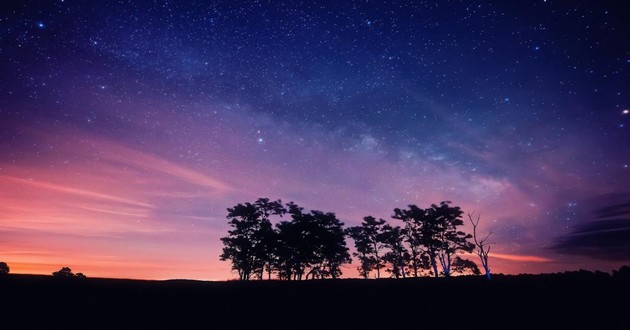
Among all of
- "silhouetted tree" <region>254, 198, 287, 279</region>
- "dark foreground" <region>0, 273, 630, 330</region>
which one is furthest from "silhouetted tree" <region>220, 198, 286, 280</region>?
"dark foreground" <region>0, 273, 630, 330</region>

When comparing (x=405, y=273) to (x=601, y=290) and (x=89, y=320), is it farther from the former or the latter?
(x=89, y=320)

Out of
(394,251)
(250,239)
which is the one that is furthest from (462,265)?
(250,239)

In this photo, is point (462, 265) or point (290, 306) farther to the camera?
point (462, 265)

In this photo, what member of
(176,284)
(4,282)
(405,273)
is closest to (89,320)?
(4,282)

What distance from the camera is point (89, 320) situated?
1059 cm

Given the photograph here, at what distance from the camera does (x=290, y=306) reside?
1541 cm

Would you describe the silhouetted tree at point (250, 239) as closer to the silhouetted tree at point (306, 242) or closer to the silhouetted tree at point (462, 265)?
the silhouetted tree at point (306, 242)

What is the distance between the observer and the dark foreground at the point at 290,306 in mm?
11203

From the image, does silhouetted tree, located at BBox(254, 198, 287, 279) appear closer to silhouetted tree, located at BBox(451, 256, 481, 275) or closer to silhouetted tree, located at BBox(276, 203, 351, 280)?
silhouetted tree, located at BBox(276, 203, 351, 280)

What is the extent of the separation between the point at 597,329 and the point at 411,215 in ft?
105

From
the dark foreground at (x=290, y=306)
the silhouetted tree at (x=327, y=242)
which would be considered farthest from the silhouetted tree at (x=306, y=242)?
the dark foreground at (x=290, y=306)

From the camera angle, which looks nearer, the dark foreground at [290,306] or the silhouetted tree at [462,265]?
the dark foreground at [290,306]

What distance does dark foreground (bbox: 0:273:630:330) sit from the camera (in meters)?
11.2

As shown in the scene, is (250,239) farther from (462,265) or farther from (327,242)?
(462,265)
